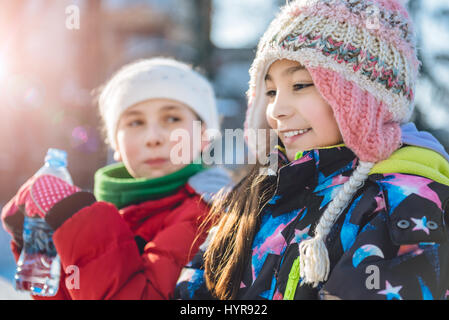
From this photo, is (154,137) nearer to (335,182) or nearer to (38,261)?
(38,261)

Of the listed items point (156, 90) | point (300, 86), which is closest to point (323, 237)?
point (300, 86)

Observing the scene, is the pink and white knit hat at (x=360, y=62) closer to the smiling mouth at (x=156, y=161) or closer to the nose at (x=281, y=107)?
the nose at (x=281, y=107)

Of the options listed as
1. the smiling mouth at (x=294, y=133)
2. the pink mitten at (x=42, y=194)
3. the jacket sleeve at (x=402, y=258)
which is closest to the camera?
the jacket sleeve at (x=402, y=258)

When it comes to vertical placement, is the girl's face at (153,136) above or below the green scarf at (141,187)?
above

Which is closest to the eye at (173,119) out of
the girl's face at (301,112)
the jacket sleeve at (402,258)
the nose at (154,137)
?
the nose at (154,137)

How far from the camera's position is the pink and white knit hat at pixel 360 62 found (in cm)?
138

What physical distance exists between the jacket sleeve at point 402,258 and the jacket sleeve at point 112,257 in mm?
762

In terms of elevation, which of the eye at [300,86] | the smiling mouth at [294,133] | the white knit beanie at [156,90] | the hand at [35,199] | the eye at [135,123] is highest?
the white knit beanie at [156,90]

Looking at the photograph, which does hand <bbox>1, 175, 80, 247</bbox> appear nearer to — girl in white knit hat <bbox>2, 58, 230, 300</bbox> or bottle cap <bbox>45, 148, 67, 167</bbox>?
girl in white knit hat <bbox>2, 58, 230, 300</bbox>

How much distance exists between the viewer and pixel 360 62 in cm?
138

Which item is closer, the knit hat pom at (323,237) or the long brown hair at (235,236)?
the knit hat pom at (323,237)

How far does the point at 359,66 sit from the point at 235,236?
0.72 m
